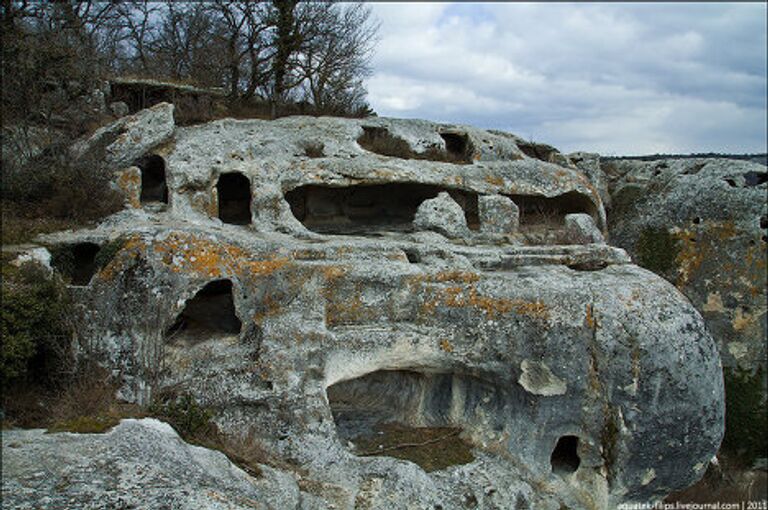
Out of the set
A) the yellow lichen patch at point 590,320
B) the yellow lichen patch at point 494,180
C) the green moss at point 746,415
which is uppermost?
the yellow lichen patch at point 494,180

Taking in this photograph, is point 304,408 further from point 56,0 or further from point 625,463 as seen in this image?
point 56,0

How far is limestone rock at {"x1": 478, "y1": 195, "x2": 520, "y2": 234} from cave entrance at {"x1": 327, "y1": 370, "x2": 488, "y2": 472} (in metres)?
4.47

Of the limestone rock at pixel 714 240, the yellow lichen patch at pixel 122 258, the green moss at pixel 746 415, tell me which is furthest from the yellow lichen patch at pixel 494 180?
the yellow lichen patch at pixel 122 258

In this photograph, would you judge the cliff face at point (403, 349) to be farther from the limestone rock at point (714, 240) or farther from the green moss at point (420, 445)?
the limestone rock at point (714, 240)

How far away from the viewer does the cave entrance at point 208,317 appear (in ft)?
33.6

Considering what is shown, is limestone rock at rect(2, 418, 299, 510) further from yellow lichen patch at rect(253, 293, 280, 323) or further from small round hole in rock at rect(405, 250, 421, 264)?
small round hole in rock at rect(405, 250, 421, 264)

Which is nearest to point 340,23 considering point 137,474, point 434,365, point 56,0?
point 56,0

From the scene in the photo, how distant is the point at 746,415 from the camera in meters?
16.7

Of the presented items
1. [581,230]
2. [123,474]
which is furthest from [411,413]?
[123,474]

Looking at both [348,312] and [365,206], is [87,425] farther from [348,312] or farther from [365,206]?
[365,206]

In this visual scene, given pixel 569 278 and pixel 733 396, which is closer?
pixel 569 278

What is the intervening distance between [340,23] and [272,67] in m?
A: 3.10

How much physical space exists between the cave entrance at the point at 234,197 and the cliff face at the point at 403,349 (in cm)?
191

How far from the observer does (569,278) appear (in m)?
11.1
